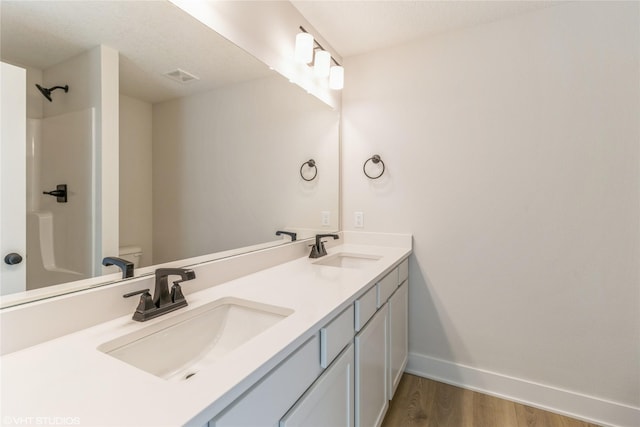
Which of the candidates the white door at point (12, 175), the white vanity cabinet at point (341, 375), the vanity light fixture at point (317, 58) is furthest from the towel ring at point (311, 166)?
the white door at point (12, 175)

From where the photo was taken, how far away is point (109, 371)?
0.62 m

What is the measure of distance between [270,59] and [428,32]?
1121 millimetres

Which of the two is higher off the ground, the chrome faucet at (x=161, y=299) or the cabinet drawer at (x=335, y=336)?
the chrome faucet at (x=161, y=299)

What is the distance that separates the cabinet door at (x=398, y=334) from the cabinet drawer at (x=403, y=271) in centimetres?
4

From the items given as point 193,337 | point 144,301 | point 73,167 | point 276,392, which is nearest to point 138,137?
point 73,167

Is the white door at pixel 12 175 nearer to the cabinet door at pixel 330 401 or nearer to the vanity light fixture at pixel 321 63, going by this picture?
the cabinet door at pixel 330 401

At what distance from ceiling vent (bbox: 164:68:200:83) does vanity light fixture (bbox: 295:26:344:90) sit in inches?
29.2

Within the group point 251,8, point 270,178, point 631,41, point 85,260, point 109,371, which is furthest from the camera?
point 270,178

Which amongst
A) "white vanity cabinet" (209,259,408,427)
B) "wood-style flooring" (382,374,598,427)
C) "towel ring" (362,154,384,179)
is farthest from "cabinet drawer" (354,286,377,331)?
"towel ring" (362,154,384,179)

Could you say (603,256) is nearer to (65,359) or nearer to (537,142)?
(537,142)

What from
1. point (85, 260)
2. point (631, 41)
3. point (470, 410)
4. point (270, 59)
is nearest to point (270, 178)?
point (270, 59)

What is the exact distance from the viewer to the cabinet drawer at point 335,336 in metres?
0.90

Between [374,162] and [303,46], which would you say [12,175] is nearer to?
[303,46]

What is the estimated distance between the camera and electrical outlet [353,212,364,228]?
2205 millimetres
